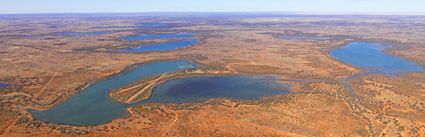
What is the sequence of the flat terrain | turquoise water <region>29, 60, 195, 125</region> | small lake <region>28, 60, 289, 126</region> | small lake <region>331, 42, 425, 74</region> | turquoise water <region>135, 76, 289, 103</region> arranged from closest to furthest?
the flat terrain → turquoise water <region>29, 60, 195, 125</region> → small lake <region>28, 60, 289, 126</region> → turquoise water <region>135, 76, 289, 103</region> → small lake <region>331, 42, 425, 74</region>

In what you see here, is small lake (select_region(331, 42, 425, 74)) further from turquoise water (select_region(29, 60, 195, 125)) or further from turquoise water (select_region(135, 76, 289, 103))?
turquoise water (select_region(29, 60, 195, 125))

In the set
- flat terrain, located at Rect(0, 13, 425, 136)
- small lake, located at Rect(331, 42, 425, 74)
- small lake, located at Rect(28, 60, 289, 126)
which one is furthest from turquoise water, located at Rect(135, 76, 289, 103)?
small lake, located at Rect(331, 42, 425, 74)

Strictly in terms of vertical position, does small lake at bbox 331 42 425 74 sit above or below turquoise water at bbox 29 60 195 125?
below

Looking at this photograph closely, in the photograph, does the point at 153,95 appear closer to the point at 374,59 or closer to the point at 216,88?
the point at 216,88

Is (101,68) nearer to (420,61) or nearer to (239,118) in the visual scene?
(239,118)

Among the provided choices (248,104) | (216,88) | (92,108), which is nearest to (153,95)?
(92,108)
